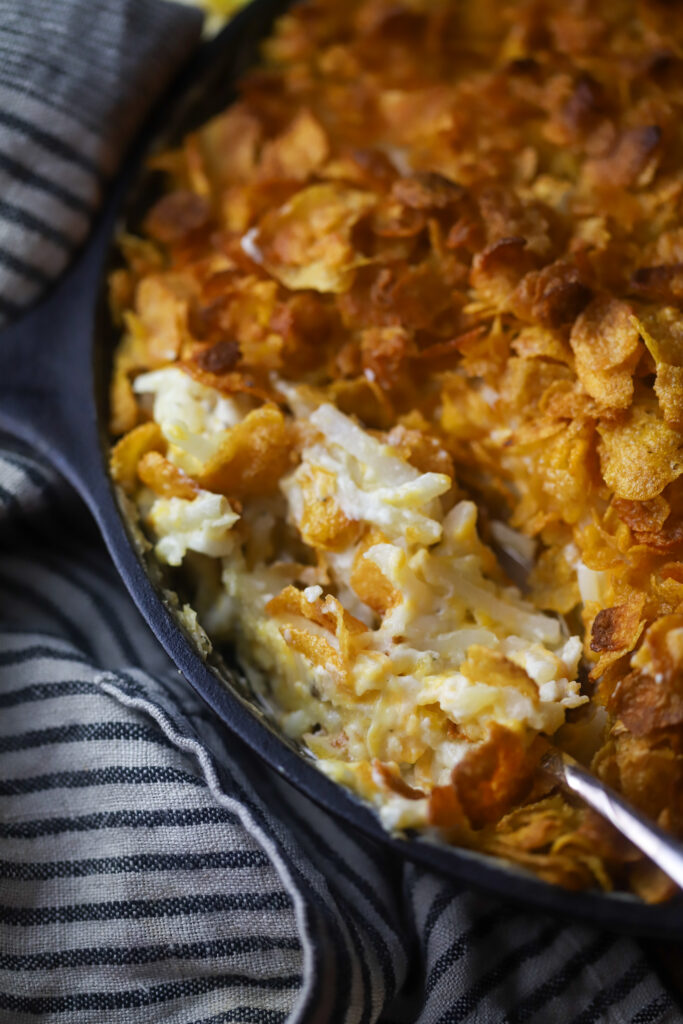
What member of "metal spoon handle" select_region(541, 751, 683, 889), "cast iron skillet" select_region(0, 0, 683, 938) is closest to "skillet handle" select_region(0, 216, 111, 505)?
"cast iron skillet" select_region(0, 0, 683, 938)

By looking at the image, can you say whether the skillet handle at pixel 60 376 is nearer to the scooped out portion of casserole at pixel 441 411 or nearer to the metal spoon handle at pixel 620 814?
the scooped out portion of casserole at pixel 441 411

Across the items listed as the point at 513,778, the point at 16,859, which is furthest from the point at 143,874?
the point at 513,778

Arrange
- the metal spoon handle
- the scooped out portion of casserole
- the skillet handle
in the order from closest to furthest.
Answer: the metal spoon handle < the scooped out portion of casserole < the skillet handle

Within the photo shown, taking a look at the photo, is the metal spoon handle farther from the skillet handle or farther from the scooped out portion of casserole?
the skillet handle

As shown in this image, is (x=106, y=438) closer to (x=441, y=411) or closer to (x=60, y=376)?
(x=60, y=376)

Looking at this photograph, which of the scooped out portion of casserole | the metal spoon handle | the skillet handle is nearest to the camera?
the metal spoon handle

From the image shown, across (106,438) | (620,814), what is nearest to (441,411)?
(106,438)

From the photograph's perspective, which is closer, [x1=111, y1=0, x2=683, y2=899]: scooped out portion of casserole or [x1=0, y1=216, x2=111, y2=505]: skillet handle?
[x1=111, y1=0, x2=683, y2=899]: scooped out portion of casserole
